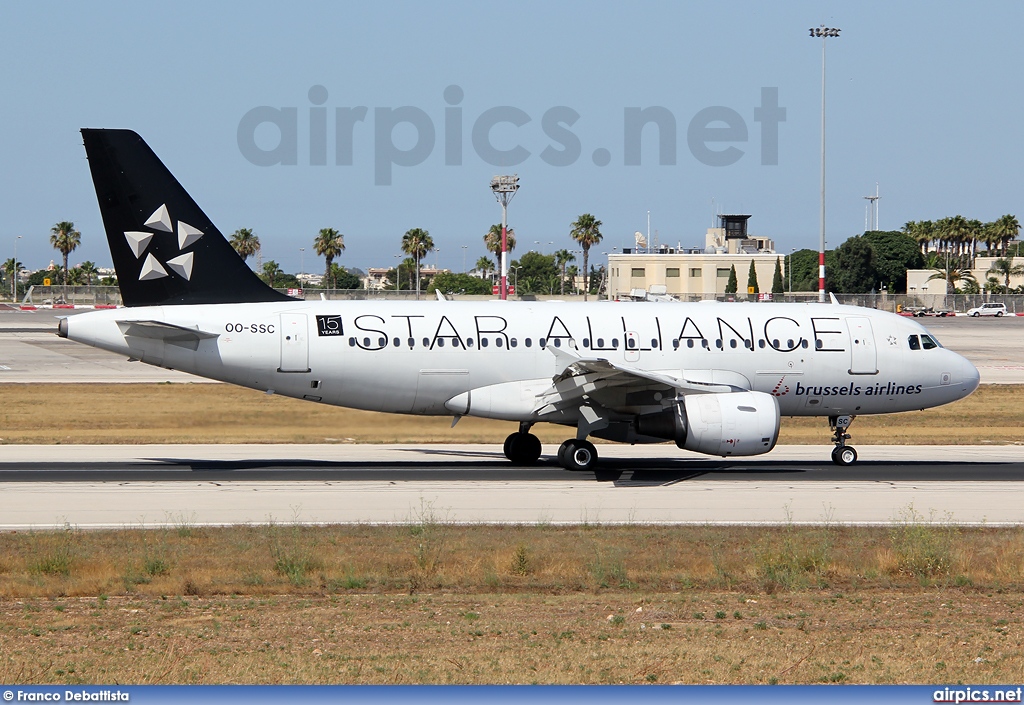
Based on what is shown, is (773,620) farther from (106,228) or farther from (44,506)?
(106,228)

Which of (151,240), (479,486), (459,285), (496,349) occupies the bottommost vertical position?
(479,486)

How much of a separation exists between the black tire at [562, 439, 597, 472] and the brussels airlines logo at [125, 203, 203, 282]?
9795 millimetres

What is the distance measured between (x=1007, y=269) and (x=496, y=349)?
14959cm

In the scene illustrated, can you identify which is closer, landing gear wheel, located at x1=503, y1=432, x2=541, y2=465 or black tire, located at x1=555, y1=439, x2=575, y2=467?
black tire, located at x1=555, y1=439, x2=575, y2=467

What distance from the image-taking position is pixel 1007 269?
161 meters

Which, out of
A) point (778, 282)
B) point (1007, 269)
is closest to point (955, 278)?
point (1007, 269)

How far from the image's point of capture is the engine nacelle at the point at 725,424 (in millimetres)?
26188

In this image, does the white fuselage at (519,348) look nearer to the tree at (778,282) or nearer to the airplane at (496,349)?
the airplane at (496,349)

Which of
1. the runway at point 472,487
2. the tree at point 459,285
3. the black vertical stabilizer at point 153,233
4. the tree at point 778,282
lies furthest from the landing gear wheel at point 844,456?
the tree at point 778,282

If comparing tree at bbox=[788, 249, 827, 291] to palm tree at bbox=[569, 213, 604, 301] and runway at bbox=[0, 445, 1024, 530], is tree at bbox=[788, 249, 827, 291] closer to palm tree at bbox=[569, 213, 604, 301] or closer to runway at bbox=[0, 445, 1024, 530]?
palm tree at bbox=[569, 213, 604, 301]

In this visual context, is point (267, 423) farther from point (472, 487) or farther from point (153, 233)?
point (472, 487)

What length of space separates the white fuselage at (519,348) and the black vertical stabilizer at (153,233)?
1.89ft

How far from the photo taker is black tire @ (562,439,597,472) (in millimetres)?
28062

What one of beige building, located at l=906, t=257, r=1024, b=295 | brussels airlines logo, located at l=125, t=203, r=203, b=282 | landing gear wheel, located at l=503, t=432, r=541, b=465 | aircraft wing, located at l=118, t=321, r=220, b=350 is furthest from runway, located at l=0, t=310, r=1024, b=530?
beige building, located at l=906, t=257, r=1024, b=295
